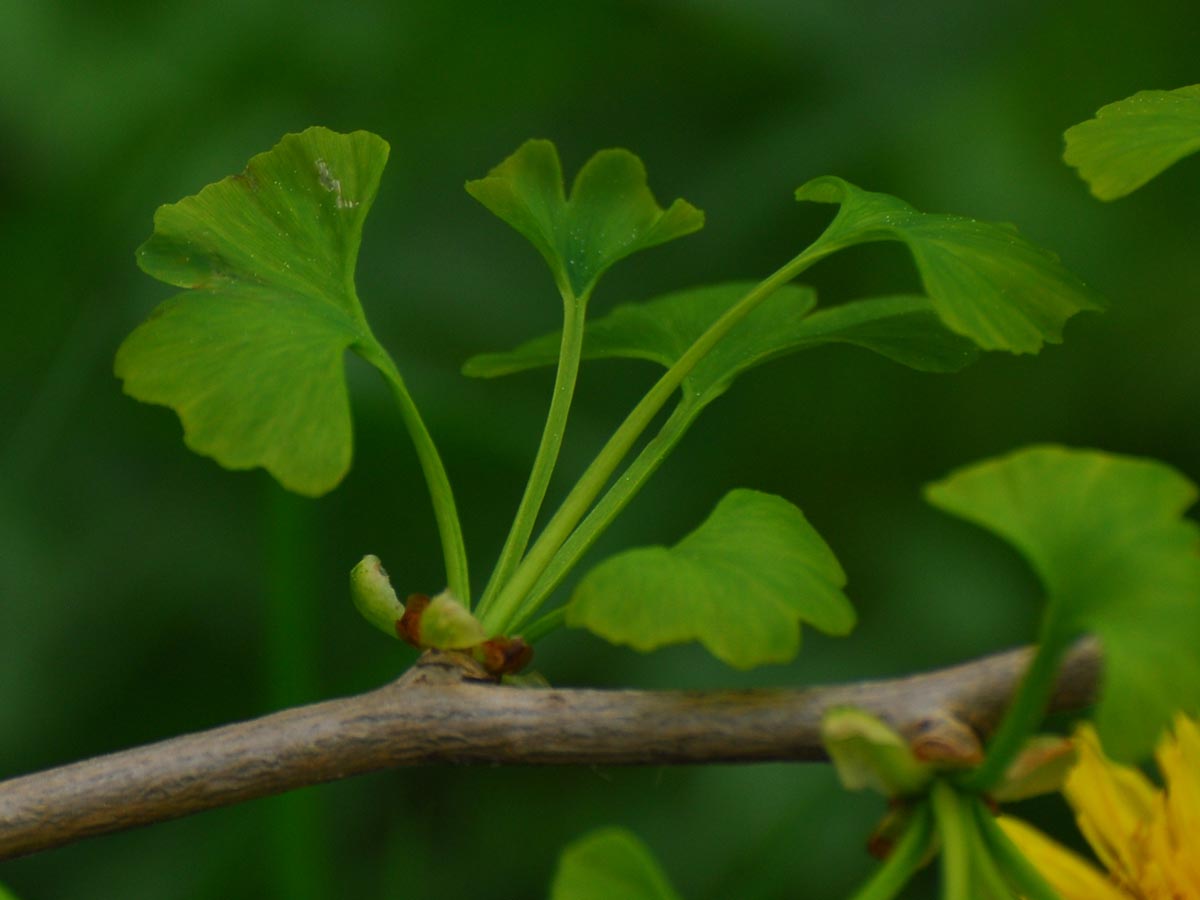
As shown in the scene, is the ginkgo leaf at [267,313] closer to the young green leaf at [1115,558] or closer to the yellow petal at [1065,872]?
the young green leaf at [1115,558]

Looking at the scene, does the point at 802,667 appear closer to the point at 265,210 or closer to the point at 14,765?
the point at 14,765

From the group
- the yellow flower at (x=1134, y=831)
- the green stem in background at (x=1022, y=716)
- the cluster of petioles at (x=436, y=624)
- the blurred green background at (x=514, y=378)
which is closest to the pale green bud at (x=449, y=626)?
the cluster of petioles at (x=436, y=624)

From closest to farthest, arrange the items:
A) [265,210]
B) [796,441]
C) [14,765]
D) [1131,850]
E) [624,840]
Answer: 1. [624,840]
2. [265,210]
3. [1131,850]
4. [14,765]
5. [796,441]

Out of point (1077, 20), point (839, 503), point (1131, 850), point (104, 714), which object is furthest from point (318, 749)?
point (1077, 20)

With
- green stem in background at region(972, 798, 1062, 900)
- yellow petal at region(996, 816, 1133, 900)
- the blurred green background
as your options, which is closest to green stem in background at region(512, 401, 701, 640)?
green stem in background at region(972, 798, 1062, 900)

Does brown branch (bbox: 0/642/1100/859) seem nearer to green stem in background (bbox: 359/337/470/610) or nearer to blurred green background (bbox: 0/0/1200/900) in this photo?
green stem in background (bbox: 359/337/470/610)
